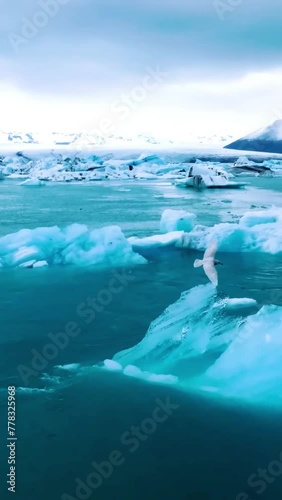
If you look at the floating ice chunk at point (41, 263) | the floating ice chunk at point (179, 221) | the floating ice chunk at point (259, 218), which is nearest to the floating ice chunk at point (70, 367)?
the floating ice chunk at point (41, 263)

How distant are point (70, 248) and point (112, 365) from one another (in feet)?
20.0

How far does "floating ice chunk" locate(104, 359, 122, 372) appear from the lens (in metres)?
6.41

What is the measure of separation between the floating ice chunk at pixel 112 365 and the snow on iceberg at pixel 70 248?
5.40 m

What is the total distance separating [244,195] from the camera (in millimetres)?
28969

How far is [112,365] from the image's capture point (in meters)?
6.48

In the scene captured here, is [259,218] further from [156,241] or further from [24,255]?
[24,255]

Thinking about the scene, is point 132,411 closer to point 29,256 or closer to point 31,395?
point 31,395

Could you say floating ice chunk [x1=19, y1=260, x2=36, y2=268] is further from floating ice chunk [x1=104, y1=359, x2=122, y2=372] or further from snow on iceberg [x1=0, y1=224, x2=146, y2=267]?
floating ice chunk [x1=104, y1=359, x2=122, y2=372]

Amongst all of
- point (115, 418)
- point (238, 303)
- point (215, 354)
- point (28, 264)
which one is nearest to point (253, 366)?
Answer: point (215, 354)

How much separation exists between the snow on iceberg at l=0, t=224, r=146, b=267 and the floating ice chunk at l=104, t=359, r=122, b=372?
17.7 ft

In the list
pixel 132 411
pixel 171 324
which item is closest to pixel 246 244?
pixel 171 324

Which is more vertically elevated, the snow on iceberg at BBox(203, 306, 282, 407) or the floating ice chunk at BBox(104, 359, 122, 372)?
the snow on iceberg at BBox(203, 306, 282, 407)

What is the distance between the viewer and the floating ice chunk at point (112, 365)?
6.41m

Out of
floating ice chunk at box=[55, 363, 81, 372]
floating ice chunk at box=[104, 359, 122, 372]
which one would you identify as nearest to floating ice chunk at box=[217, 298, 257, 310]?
floating ice chunk at box=[104, 359, 122, 372]
